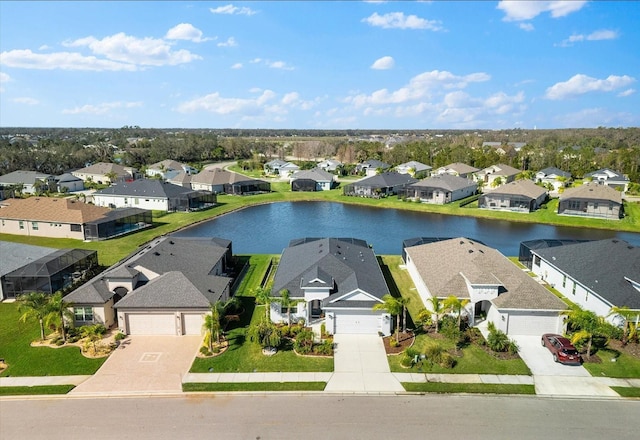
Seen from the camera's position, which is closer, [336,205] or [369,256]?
[369,256]

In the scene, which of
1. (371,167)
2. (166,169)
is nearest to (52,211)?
(166,169)

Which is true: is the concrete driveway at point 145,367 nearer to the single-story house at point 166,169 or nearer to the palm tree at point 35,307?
the palm tree at point 35,307

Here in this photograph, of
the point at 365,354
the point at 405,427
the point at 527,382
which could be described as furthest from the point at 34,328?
the point at 527,382

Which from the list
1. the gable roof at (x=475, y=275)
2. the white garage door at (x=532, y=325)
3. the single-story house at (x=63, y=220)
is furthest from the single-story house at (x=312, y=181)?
the white garage door at (x=532, y=325)

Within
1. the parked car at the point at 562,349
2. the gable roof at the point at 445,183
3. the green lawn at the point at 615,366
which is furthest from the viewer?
the gable roof at the point at 445,183

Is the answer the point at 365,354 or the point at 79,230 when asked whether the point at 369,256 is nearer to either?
the point at 365,354

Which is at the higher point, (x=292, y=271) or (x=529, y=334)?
(x=292, y=271)

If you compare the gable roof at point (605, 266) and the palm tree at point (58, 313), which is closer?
the palm tree at point (58, 313)
